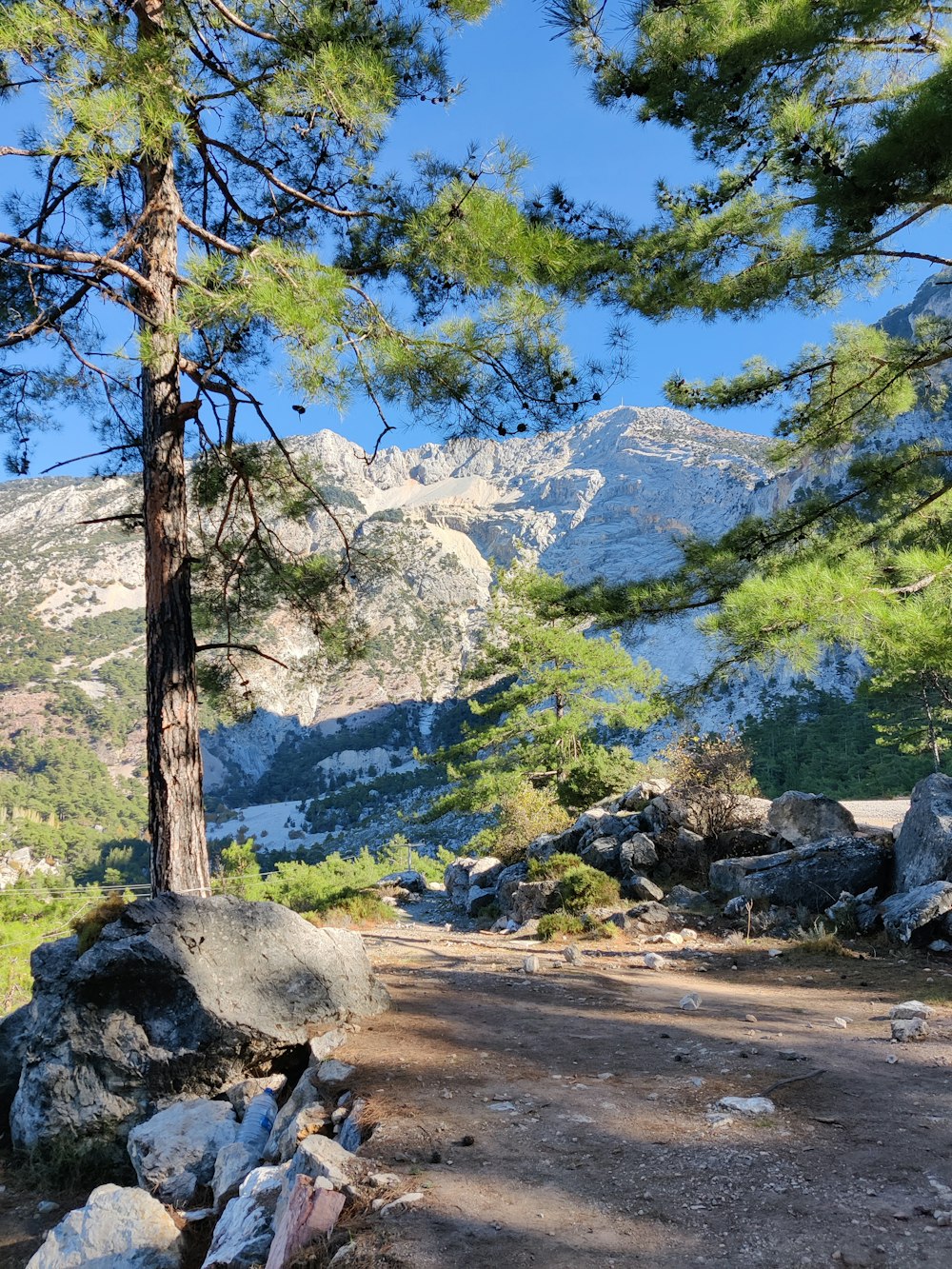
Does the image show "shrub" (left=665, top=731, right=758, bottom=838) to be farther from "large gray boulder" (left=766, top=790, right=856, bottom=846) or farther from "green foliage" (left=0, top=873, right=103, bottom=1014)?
"green foliage" (left=0, top=873, right=103, bottom=1014)

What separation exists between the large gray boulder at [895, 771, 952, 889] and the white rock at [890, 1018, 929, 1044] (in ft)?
12.3

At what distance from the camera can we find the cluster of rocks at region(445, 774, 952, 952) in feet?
24.6

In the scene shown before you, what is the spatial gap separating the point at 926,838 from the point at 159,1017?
23.5ft

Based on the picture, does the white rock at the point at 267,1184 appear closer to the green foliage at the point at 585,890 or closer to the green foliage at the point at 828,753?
the green foliage at the point at 585,890

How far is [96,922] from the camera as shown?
511 centimetres

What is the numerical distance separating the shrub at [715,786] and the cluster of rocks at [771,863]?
67 millimetres

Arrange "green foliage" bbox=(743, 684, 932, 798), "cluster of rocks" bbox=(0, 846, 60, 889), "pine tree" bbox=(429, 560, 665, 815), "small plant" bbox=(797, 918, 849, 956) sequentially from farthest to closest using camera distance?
"cluster of rocks" bbox=(0, 846, 60, 889), "green foliage" bbox=(743, 684, 932, 798), "pine tree" bbox=(429, 560, 665, 815), "small plant" bbox=(797, 918, 849, 956)

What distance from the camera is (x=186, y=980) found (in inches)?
169

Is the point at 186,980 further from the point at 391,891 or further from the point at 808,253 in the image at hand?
the point at 391,891

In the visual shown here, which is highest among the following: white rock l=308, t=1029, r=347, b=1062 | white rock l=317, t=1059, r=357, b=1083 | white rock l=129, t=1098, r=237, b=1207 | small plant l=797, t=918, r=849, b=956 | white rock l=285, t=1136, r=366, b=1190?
white rock l=285, t=1136, r=366, b=1190

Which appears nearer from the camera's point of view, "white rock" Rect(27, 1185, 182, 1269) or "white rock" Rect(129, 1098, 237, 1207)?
"white rock" Rect(27, 1185, 182, 1269)

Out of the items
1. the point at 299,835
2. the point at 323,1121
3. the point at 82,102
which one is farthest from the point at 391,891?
the point at 299,835

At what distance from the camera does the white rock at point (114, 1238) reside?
2.66 meters

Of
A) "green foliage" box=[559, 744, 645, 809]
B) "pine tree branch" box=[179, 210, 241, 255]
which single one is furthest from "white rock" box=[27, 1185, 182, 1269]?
"green foliage" box=[559, 744, 645, 809]
